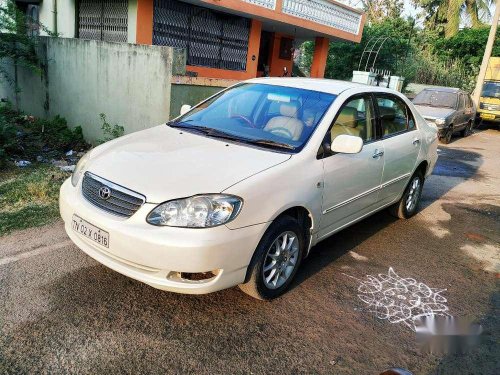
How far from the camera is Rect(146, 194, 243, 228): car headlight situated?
9.10 feet

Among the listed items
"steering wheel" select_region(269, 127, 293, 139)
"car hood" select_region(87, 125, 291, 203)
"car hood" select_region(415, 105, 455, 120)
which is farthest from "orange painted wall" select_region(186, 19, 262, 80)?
"car hood" select_region(87, 125, 291, 203)

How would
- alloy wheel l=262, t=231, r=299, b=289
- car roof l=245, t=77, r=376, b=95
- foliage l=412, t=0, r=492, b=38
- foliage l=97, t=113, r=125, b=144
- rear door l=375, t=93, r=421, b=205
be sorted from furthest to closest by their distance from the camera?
foliage l=412, t=0, r=492, b=38, foliage l=97, t=113, r=125, b=144, rear door l=375, t=93, r=421, b=205, car roof l=245, t=77, r=376, b=95, alloy wheel l=262, t=231, r=299, b=289

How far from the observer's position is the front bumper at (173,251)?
272 centimetres

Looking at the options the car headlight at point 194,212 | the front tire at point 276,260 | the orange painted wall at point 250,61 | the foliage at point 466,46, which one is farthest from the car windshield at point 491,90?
the car headlight at point 194,212

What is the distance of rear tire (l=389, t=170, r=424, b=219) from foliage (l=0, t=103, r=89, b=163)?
17.8ft

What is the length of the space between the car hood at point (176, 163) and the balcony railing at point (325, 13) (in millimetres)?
9764

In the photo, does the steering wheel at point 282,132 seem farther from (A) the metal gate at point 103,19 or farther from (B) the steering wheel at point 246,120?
(A) the metal gate at point 103,19

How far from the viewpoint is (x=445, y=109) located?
13.4 metres

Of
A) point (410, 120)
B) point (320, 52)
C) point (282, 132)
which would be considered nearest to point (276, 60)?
point (320, 52)

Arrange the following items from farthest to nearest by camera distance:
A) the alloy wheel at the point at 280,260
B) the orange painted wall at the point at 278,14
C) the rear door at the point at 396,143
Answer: the orange painted wall at the point at 278,14 → the rear door at the point at 396,143 → the alloy wheel at the point at 280,260

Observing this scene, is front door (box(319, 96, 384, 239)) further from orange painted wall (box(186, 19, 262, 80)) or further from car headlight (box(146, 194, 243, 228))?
orange painted wall (box(186, 19, 262, 80))

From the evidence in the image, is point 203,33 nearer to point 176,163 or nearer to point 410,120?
point 410,120

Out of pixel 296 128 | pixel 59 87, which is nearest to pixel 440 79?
pixel 59 87

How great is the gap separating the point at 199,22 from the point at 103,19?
7.72 ft
